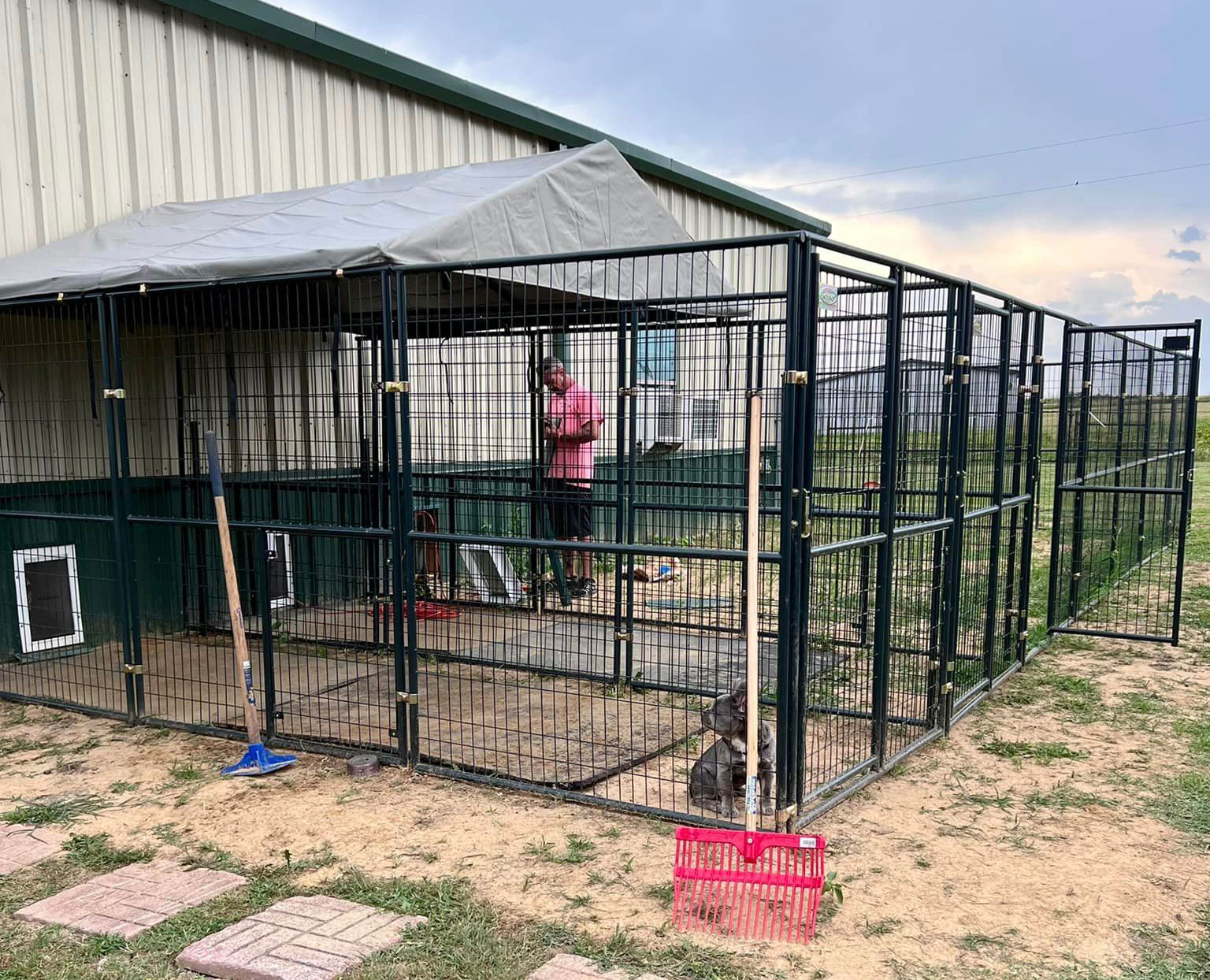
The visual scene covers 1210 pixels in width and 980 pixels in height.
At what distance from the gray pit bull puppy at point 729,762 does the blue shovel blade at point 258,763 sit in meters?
1.94

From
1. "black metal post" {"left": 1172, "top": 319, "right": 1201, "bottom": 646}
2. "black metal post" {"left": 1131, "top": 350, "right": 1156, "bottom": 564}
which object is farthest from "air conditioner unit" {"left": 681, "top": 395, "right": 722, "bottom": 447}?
"black metal post" {"left": 1131, "top": 350, "right": 1156, "bottom": 564}

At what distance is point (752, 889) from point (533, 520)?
13.7ft

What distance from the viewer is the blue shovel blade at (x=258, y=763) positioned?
4422 millimetres

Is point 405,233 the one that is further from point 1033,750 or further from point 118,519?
point 1033,750

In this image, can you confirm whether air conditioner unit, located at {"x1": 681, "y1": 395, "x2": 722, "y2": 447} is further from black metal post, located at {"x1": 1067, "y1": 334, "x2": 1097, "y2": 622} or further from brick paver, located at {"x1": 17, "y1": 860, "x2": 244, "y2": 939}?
brick paver, located at {"x1": 17, "y1": 860, "x2": 244, "y2": 939}

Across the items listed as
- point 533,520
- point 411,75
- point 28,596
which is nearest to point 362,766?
point 533,520

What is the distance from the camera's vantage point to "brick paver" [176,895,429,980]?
2.78 meters

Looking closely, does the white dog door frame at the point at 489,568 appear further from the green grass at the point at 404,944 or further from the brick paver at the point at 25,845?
the green grass at the point at 404,944

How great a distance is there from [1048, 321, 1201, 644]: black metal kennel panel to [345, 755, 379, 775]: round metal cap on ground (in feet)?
15.8

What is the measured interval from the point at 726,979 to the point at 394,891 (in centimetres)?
118

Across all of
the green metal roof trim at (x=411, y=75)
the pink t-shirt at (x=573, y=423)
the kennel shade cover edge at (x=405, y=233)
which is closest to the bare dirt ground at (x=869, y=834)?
the kennel shade cover edge at (x=405, y=233)

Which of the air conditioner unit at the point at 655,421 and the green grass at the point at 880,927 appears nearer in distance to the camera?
the green grass at the point at 880,927

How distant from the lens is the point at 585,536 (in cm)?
755

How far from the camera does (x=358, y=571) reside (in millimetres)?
7004
